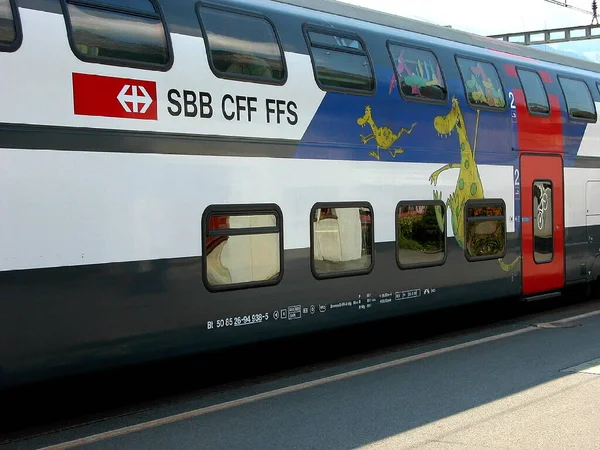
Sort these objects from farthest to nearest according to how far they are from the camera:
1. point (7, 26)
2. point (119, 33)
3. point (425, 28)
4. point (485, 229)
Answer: point (485, 229)
point (425, 28)
point (119, 33)
point (7, 26)

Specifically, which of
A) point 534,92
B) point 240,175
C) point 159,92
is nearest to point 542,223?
point 534,92

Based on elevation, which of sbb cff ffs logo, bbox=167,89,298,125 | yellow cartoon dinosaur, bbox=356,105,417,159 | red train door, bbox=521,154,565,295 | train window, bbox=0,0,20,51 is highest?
train window, bbox=0,0,20,51

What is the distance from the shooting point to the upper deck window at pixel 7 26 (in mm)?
5606

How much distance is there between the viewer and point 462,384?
733cm

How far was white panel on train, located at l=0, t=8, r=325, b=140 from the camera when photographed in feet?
18.7

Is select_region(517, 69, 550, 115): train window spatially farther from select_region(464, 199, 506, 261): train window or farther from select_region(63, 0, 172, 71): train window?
select_region(63, 0, 172, 71): train window

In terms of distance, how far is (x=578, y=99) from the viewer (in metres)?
12.2

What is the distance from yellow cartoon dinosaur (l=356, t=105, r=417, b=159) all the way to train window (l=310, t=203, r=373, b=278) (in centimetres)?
71

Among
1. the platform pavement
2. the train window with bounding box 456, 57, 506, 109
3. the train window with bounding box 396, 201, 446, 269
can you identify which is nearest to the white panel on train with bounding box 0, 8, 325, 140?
the train window with bounding box 396, 201, 446, 269

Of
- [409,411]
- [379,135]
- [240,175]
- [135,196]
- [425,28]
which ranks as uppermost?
[425,28]

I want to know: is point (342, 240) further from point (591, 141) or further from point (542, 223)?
point (591, 141)

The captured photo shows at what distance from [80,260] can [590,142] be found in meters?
9.12

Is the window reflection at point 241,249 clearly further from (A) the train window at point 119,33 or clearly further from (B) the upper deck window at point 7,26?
(B) the upper deck window at point 7,26

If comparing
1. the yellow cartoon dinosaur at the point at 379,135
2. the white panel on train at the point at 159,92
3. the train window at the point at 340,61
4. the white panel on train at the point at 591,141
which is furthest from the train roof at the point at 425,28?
the yellow cartoon dinosaur at the point at 379,135
